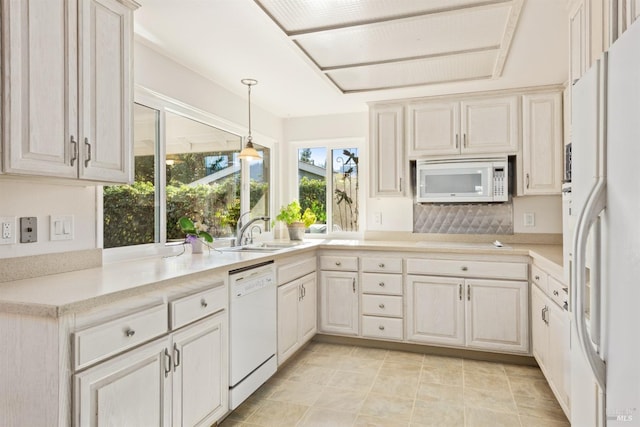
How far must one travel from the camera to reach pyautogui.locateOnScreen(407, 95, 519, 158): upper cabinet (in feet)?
10.9

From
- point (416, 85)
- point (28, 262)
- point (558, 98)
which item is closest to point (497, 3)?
point (416, 85)

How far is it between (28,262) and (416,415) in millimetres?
2178

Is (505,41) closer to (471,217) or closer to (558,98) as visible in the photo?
(558,98)

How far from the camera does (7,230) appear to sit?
1.65 m

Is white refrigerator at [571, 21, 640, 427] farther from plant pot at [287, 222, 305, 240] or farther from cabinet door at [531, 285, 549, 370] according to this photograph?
plant pot at [287, 222, 305, 240]

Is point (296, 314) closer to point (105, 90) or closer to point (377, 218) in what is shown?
point (377, 218)

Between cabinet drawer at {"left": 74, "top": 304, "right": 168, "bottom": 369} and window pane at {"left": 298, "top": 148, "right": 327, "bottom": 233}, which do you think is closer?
cabinet drawer at {"left": 74, "top": 304, "right": 168, "bottom": 369}

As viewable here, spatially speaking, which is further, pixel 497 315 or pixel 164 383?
pixel 497 315

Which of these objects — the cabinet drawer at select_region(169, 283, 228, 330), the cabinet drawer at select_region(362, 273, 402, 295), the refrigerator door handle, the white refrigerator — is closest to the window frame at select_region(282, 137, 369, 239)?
the cabinet drawer at select_region(362, 273, 402, 295)

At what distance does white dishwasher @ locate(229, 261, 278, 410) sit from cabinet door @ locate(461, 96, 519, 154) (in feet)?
6.90

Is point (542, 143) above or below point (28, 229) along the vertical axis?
above

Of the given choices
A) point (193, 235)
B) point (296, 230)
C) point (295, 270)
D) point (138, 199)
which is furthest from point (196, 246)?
point (296, 230)

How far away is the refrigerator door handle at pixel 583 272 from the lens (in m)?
0.98

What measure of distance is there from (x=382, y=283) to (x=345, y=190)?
1.27 meters
